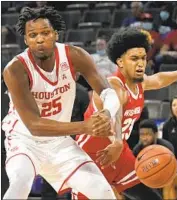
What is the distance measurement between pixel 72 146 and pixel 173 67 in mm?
3985

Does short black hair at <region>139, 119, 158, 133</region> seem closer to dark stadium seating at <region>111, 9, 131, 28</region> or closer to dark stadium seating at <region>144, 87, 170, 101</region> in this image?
dark stadium seating at <region>144, 87, 170, 101</region>

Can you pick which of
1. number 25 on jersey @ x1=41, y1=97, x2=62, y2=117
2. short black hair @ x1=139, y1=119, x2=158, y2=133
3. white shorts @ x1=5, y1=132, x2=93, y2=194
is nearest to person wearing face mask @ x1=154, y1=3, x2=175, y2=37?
short black hair @ x1=139, y1=119, x2=158, y2=133

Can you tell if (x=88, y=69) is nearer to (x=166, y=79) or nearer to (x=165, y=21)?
(x=166, y=79)

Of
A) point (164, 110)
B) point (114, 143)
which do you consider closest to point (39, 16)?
point (114, 143)

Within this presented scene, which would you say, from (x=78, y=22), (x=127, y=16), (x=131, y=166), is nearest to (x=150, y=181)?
(x=131, y=166)

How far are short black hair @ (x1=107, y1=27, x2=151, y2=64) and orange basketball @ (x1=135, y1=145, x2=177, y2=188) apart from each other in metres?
0.90

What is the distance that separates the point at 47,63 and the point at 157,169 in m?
1.20

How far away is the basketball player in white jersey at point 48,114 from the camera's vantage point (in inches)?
156

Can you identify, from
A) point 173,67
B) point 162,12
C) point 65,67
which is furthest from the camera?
point 162,12

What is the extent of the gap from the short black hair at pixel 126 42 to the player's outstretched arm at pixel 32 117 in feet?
4.22

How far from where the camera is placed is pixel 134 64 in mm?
5000

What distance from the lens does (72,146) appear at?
4.26 metres

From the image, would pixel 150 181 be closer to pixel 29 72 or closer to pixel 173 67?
pixel 29 72

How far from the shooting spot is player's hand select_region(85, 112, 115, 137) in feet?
12.7
